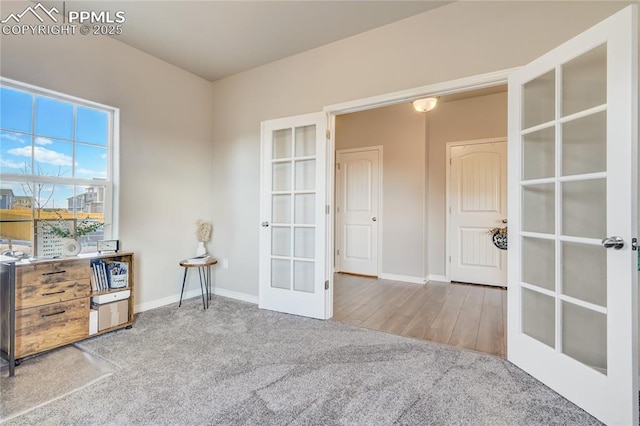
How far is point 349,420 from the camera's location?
1470 mm

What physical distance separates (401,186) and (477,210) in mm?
1157

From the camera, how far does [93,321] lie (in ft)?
7.84

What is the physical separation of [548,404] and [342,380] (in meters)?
1.16

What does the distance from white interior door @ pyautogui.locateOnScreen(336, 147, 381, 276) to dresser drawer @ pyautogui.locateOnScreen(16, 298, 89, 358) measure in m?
3.64

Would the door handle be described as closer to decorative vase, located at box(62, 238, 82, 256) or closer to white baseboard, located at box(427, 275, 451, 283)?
white baseboard, located at box(427, 275, 451, 283)

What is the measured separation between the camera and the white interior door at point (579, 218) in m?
1.39

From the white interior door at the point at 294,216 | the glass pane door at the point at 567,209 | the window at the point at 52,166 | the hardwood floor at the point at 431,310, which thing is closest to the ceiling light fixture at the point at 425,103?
the white interior door at the point at 294,216

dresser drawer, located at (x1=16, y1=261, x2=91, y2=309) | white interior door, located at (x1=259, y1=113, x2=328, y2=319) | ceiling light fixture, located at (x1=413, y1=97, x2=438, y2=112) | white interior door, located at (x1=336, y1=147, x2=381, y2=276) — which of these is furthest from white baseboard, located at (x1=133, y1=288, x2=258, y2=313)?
ceiling light fixture, located at (x1=413, y1=97, x2=438, y2=112)

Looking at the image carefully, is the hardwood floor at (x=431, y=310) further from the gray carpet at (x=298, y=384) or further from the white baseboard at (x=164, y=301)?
the white baseboard at (x=164, y=301)

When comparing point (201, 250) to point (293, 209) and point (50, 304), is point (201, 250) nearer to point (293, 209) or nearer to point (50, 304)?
point (293, 209)

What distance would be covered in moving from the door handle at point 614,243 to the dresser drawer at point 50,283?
3.47 meters

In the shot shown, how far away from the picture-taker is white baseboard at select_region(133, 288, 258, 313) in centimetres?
309

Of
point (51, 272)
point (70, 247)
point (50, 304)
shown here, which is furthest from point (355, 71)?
point (50, 304)

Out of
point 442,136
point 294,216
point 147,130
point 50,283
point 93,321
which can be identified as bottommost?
point 93,321
